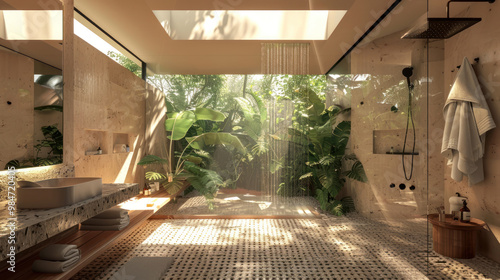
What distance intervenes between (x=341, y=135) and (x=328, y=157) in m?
0.62

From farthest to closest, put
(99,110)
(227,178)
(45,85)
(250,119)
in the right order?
(227,178) < (250,119) < (99,110) < (45,85)

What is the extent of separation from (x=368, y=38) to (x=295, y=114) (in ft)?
4.68

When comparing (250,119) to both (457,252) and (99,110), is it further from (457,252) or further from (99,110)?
(457,252)

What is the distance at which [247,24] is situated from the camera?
4051 millimetres

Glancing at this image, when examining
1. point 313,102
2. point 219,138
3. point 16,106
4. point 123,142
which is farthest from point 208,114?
point 16,106

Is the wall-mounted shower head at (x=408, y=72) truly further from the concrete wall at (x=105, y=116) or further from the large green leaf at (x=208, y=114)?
the concrete wall at (x=105, y=116)

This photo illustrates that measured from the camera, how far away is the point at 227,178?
5738mm

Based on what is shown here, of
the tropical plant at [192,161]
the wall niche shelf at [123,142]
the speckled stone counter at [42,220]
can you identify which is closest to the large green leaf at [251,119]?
the tropical plant at [192,161]

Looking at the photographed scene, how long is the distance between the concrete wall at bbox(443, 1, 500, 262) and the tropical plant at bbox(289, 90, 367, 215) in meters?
1.53

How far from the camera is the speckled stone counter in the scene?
135cm

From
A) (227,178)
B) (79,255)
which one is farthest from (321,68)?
(79,255)

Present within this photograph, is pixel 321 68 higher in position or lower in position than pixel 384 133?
higher

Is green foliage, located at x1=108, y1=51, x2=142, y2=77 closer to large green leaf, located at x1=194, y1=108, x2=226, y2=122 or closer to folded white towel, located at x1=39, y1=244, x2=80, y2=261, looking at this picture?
large green leaf, located at x1=194, y1=108, x2=226, y2=122

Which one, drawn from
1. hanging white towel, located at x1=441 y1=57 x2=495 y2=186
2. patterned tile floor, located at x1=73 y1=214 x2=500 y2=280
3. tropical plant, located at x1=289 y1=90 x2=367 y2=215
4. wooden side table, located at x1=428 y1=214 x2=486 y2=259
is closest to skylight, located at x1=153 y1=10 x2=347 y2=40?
tropical plant, located at x1=289 y1=90 x2=367 y2=215
